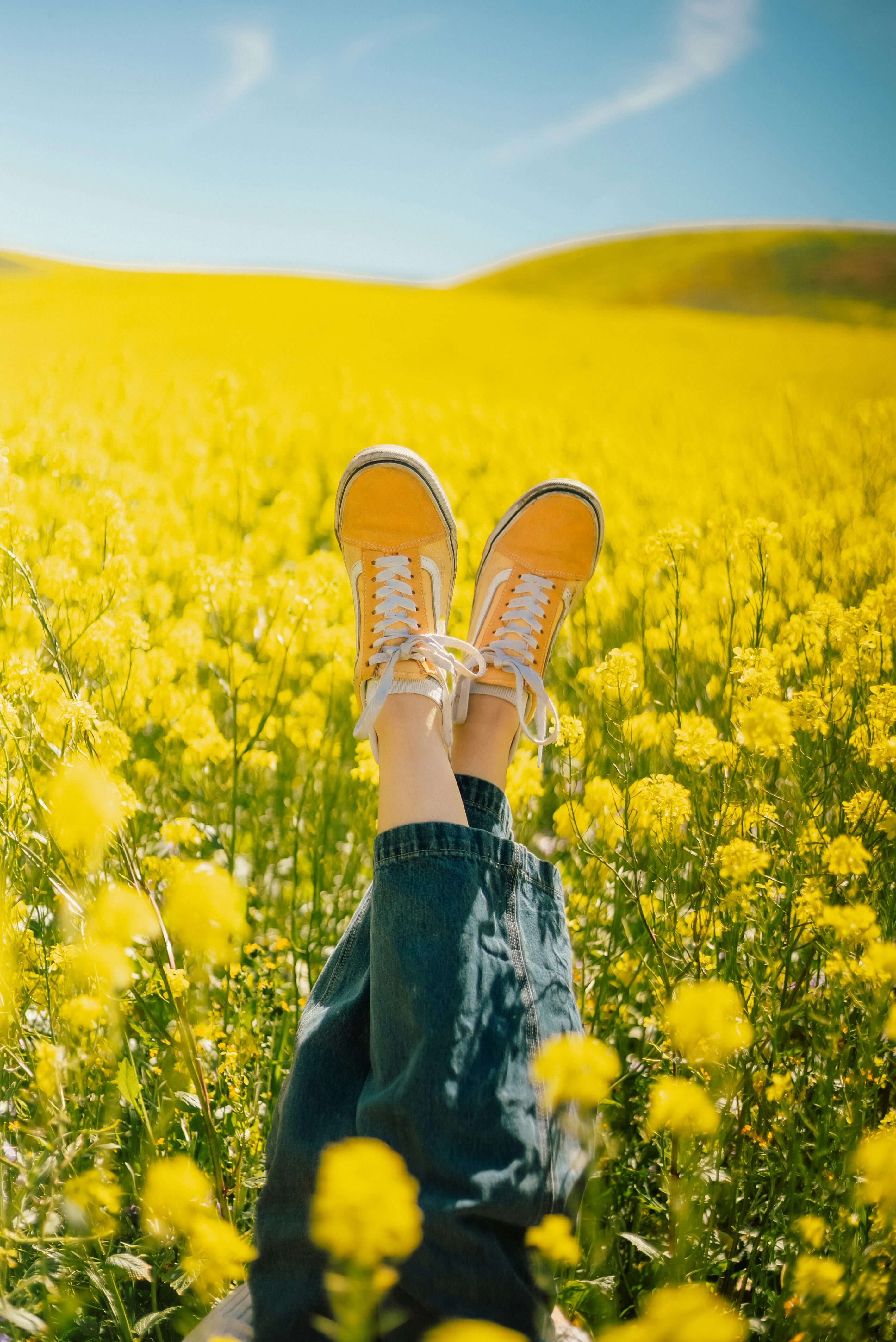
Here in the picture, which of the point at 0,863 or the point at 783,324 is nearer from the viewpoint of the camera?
the point at 0,863

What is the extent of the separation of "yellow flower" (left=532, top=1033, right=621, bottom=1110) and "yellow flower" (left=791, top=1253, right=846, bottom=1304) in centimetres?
28

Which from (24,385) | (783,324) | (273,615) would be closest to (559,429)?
(24,385)

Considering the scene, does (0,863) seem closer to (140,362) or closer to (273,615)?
Answer: (273,615)

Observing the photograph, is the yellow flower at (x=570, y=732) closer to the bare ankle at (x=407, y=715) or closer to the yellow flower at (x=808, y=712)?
the bare ankle at (x=407, y=715)

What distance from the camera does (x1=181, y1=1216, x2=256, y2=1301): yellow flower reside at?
855 millimetres

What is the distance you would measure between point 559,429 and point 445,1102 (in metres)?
5.09

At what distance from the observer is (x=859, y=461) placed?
3600 millimetres

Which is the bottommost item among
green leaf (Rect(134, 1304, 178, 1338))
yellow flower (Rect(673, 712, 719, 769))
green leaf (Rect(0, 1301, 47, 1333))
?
green leaf (Rect(134, 1304, 178, 1338))

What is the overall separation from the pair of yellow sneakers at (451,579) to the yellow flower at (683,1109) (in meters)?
0.78

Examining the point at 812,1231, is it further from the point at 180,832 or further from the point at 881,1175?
A: the point at 180,832

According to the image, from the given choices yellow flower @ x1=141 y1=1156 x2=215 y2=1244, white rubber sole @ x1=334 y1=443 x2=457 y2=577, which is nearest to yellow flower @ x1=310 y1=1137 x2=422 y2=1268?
yellow flower @ x1=141 y1=1156 x2=215 y2=1244

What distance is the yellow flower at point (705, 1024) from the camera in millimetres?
906

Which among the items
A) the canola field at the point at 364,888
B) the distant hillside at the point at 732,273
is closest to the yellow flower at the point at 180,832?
the canola field at the point at 364,888

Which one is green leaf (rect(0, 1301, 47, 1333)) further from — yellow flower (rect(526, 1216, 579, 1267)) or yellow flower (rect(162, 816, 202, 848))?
yellow flower (rect(162, 816, 202, 848))
